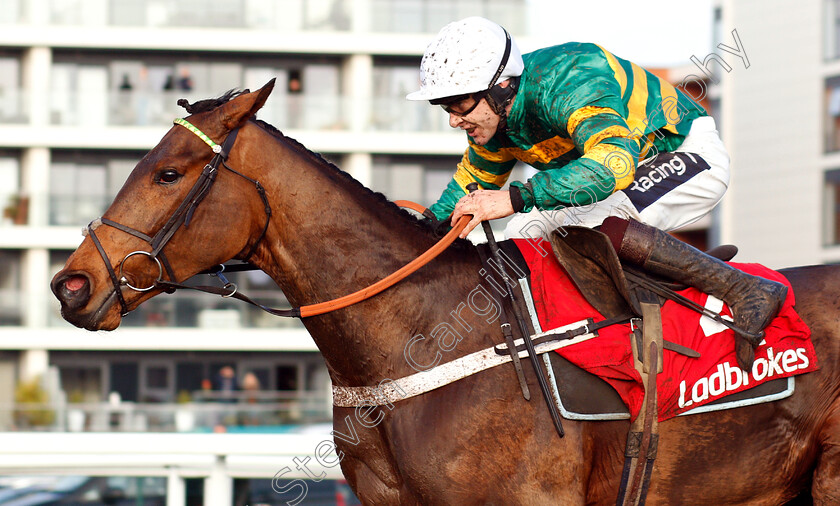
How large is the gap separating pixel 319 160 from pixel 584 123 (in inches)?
38.1

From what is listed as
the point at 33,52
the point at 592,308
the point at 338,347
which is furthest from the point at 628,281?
the point at 33,52

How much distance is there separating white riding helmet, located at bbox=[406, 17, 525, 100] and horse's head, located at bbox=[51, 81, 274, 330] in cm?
63

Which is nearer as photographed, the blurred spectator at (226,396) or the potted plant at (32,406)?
the blurred spectator at (226,396)

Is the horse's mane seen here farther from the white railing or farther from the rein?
the white railing

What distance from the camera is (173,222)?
3248 mm

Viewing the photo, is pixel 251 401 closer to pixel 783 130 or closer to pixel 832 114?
pixel 783 130

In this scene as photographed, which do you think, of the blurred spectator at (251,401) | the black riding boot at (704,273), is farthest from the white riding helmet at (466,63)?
the blurred spectator at (251,401)

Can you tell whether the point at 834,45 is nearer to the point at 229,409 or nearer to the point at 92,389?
the point at 229,409

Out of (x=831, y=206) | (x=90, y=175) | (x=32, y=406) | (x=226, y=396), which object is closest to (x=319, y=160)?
(x=226, y=396)

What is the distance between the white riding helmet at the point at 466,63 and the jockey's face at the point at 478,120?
0.33ft

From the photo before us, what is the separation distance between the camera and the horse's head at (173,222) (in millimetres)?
3211

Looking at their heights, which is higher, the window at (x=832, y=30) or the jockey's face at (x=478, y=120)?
the window at (x=832, y=30)

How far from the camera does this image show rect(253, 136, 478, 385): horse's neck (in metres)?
3.30

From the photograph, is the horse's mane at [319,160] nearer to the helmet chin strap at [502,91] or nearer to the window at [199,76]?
the helmet chin strap at [502,91]
